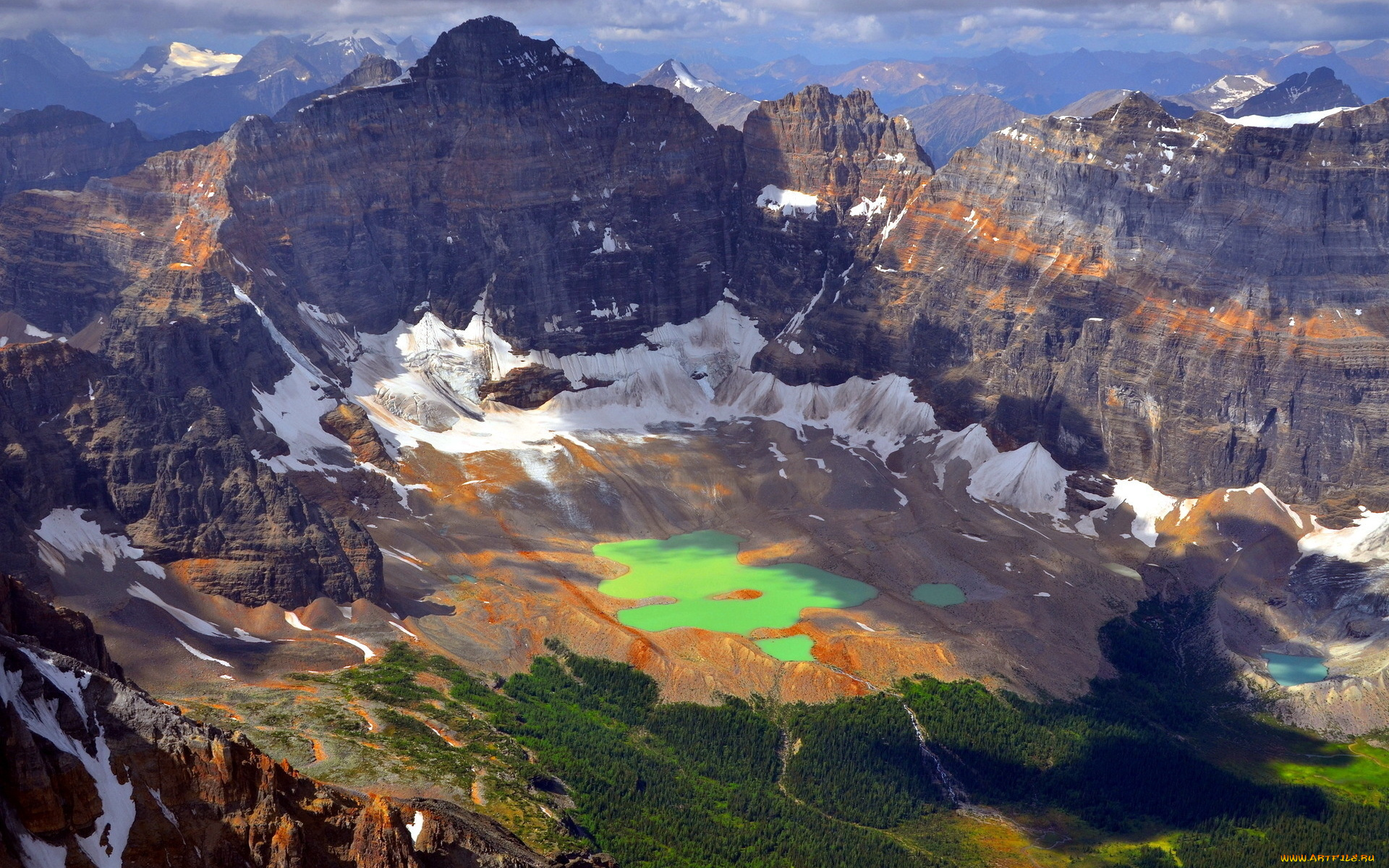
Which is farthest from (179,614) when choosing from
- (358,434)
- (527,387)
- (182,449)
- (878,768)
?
(527,387)

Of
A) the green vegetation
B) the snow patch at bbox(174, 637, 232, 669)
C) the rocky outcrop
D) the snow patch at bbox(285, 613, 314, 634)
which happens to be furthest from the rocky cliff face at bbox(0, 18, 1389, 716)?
the snow patch at bbox(174, 637, 232, 669)

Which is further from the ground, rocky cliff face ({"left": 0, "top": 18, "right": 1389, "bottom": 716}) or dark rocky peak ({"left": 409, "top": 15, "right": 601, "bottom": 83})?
dark rocky peak ({"left": 409, "top": 15, "right": 601, "bottom": 83})

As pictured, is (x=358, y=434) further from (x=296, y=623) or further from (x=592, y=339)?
(x=296, y=623)

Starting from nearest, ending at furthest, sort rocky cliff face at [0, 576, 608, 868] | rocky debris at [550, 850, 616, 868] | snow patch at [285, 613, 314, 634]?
1. rocky cliff face at [0, 576, 608, 868]
2. rocky debris at [550, 850, 616, 868]
3. snow patch at [285, 613, 314, 634]

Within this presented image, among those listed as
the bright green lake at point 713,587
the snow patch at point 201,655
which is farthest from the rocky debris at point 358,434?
the snow patch at point 201,655

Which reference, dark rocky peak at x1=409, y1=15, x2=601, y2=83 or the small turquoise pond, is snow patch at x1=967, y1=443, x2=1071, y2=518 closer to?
the small turquoise pond

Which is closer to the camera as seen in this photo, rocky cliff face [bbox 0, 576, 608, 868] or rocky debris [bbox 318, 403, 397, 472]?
rocky cliff face [bbox 0, 576, 608, 868]
